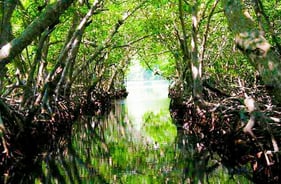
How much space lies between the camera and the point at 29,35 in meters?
5.01

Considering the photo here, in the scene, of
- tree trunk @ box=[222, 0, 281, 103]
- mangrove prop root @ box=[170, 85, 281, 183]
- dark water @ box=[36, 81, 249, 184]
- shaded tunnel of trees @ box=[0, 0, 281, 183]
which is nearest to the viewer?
tree trunk @ box=[222, 0, 281, 103]

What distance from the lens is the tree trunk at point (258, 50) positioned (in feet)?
14.0

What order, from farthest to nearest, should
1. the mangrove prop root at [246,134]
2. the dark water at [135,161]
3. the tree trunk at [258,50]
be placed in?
the dark water at [135,161], the mangrove prop root at [246,134], the tree trunk at [258,50]

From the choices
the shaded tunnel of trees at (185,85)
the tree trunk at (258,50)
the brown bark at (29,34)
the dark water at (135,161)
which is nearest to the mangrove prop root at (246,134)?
the shaded tunnel of trees at (185,85)

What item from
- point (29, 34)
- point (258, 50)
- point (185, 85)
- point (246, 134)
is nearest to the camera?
point (258, 50)

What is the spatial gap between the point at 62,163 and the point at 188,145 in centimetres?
293

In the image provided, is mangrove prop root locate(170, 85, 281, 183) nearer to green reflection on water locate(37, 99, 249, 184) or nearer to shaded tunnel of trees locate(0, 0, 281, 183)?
shaded tunnel of trees locate(0, 0, 281, 183)

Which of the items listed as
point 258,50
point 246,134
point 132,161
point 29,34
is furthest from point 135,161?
point 258,50

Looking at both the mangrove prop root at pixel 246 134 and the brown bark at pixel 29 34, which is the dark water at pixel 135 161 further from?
the brown bark at pixel 29 34

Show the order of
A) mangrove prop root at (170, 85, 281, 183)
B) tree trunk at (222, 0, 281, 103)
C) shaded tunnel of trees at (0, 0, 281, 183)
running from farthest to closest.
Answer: mangrove prop root at (170, 85, 281, 183) → shaded tunnel of trees at (0, 0, 281, 183) → tree trunk at (222, 0, 281, 103)

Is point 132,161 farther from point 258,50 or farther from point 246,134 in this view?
point 258,50

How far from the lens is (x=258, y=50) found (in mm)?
4348

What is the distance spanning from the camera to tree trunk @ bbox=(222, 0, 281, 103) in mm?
4266

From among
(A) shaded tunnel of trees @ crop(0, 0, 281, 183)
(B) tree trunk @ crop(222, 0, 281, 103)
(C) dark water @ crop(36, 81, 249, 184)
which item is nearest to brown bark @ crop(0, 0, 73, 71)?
(A) shaded tunnel of trees @ crop(0, 0, 281, 183)
